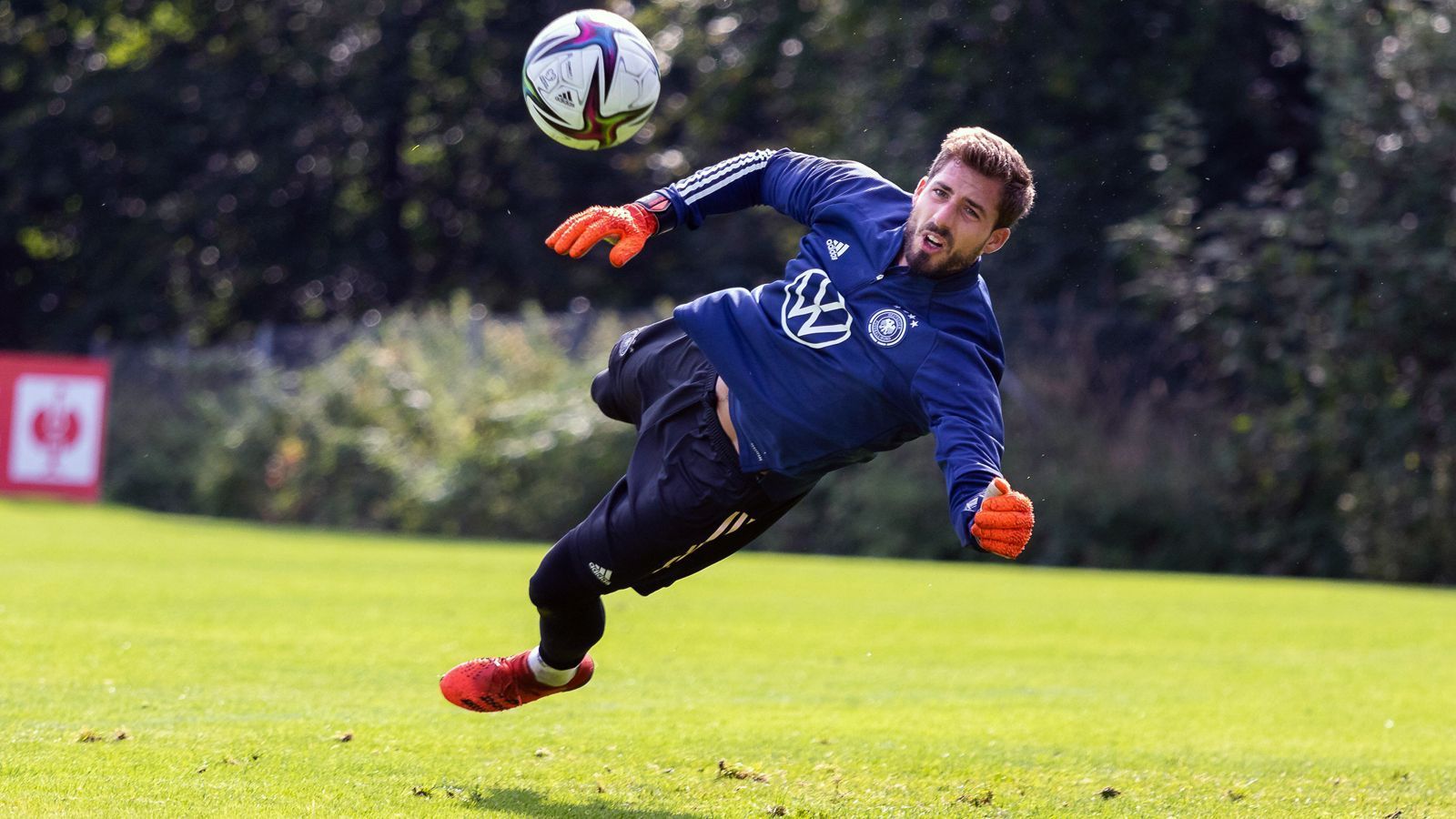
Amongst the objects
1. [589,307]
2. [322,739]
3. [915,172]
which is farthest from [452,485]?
[322,739]

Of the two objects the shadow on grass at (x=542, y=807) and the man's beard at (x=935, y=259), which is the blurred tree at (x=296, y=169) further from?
the shadow on grass at (x=542, y=807)

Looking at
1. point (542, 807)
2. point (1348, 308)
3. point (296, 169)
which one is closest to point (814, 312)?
point (542, 807)

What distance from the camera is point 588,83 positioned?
243 inches

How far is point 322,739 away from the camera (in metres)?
5.91

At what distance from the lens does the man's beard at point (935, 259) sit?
5.27m

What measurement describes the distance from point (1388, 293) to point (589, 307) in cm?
1734

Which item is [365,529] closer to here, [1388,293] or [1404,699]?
[1388,293]

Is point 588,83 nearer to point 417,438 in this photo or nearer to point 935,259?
point 935,259

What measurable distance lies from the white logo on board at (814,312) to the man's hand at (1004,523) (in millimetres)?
978

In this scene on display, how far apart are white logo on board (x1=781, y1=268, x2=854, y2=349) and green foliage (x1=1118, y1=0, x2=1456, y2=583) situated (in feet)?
41.0

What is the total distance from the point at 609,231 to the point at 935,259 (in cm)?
101

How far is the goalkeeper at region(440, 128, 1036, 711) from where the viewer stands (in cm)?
523


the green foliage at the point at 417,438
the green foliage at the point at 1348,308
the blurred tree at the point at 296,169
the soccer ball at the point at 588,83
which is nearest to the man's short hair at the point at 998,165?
the soccer ball at the point at 588,83

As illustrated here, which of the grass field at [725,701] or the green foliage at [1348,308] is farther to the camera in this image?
the green foliage at [1348,308]
